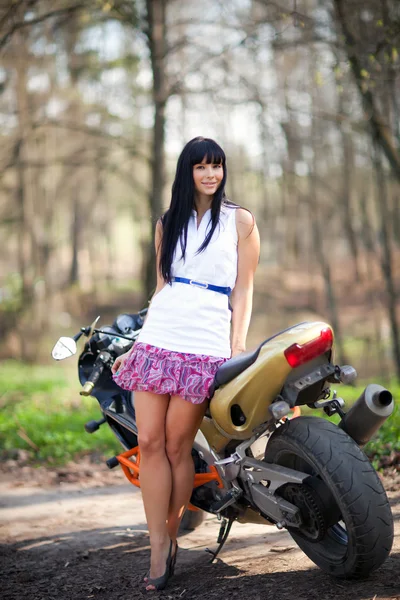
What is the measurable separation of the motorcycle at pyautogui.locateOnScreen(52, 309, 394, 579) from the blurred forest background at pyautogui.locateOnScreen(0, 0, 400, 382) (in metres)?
1.56

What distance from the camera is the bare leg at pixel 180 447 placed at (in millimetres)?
3201

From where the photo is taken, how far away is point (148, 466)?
10.8ft

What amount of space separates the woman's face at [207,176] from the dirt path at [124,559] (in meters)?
1.80

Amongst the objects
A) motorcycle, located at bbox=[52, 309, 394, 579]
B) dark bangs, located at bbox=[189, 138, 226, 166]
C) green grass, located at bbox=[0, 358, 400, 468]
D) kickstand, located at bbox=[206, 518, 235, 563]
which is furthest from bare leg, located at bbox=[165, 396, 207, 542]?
green grass, located at bbox=[0, 358, 400, 468]

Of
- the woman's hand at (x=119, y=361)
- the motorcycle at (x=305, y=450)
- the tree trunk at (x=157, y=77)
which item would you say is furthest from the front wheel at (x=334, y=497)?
the tree trunk at (x=157, y=77)

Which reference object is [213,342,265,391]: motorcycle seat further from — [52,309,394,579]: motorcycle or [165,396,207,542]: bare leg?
[165,396,207,542]: bare leg

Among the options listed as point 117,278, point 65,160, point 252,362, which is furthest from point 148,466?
point 117,278

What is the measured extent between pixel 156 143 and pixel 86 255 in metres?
26.5

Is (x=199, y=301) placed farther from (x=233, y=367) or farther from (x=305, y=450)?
(x=305, y=450)

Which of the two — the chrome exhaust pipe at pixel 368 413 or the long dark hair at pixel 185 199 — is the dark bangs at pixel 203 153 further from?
the chrome exhaust pipe at pixel 368 413

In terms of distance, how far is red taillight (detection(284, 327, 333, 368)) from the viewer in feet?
9.11

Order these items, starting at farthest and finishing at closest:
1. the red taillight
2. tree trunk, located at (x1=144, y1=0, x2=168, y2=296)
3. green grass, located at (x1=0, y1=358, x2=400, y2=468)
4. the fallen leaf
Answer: tree trunk, located at (x1=144, y1=0, x2=168, y2=296), green grass, located at (x1=0, y1=358, x2=400, y2=468), the fallen leaf, the red taillight

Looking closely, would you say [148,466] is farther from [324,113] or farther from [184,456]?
[324,113]

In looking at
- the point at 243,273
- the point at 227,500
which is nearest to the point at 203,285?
the point at 243,273
